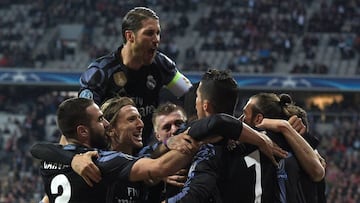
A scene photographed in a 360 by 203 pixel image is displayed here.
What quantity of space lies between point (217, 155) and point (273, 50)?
27.5 metres

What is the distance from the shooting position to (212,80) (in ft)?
16.3

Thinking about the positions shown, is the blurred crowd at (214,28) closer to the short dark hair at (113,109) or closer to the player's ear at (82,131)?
the short dark hair at (113,109)

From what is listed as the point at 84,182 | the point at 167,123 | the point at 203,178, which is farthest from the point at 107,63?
the point at 203,178

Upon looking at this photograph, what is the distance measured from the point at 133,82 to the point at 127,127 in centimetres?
142

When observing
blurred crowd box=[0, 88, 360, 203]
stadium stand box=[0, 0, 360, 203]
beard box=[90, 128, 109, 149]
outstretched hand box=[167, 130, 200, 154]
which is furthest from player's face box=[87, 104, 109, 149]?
stadium stand box=[0, 0, 360, 203]

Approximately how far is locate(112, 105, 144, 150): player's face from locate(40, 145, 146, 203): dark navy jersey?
0.47 meters

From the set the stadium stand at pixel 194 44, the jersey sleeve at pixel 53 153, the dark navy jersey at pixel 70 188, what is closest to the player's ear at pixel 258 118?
the dark navy jersey at pixel 70 188

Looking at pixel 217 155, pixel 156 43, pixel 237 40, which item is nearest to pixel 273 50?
pixel 237 40

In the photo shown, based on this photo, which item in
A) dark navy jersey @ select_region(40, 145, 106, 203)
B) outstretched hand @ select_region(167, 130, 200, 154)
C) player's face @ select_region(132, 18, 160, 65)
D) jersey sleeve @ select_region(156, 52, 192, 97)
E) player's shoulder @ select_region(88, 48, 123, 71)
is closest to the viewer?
outstretched hand @ select_region(167, 130, 200, 154)

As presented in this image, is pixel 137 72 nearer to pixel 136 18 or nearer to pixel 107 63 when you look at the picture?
pixel 107 63

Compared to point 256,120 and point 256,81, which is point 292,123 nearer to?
point 256,120

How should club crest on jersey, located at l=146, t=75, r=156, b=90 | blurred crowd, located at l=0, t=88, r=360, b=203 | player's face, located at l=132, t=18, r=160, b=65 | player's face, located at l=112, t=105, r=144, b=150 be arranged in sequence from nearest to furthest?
player's face, located at l=112, t=105, r=144, b=150 → player's face, located at l=132, t=18, r=160, b=65 → club crest on jersey, located at l=146, t=75, r=156, b=90 → blurred crowd, located at l=0, t=88, r=360, b=203

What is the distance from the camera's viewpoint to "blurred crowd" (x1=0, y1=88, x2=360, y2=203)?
24.7 meters

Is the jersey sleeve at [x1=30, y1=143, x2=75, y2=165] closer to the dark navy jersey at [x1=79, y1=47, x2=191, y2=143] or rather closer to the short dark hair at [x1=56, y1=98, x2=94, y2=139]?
the short dark hair at [x1=56, y1=98, x2=94, y2=139]
